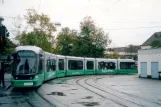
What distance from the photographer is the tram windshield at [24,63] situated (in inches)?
764

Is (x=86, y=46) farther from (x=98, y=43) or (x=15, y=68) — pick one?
(x=15, y=68)

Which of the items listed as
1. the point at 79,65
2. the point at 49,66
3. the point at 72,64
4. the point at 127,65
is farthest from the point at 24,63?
the point at 127,65

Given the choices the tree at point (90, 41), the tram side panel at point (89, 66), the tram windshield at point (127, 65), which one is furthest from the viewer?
the tree at point (90, 41)

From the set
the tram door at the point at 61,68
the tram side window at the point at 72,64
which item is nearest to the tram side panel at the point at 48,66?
the tram door at the point at 61,68

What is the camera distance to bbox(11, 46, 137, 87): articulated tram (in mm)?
19453

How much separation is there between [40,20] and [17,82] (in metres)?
33.8

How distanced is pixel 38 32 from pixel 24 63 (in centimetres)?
3172

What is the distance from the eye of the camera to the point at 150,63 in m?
37.9

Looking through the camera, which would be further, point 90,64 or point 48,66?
point 90,64

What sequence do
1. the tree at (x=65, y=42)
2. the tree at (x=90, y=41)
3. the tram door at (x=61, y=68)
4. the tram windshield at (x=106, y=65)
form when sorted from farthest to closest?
the tree at (x=65, y=42), the tree at (x=90, y=41), the tram windshield at (x=106, y=65), the tram door at (x=61, y=68)

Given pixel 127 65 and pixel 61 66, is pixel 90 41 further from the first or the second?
pixel 61 66

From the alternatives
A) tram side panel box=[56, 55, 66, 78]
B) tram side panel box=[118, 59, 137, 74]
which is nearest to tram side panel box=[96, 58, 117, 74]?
tram side panel box=[118, 59, 137, 74]

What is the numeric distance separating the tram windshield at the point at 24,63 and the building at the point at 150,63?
21.1 metres

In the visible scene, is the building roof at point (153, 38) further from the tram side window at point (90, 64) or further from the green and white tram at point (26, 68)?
the green and white tram at point (26, 68)
